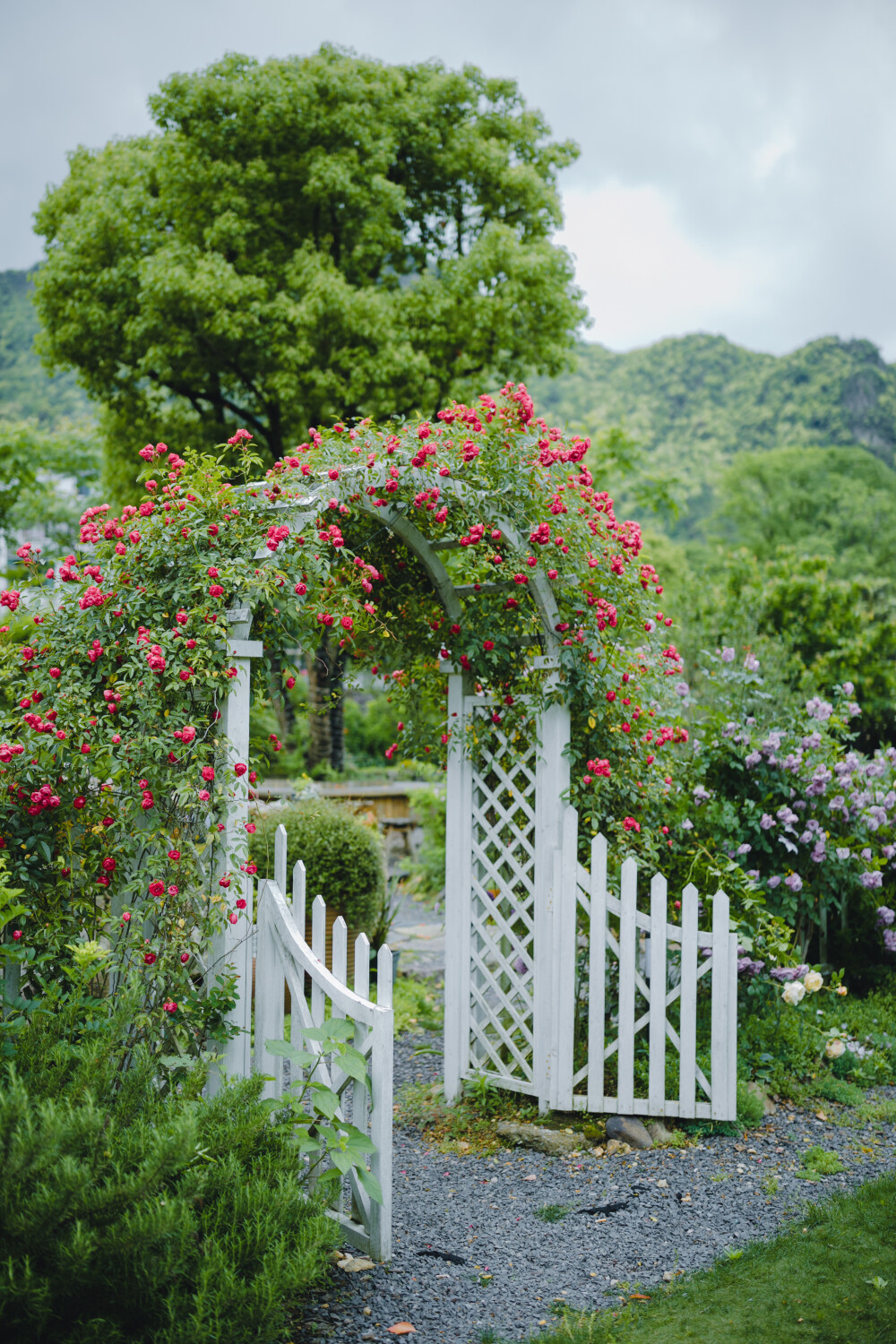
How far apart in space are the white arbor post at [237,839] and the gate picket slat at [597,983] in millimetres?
1405

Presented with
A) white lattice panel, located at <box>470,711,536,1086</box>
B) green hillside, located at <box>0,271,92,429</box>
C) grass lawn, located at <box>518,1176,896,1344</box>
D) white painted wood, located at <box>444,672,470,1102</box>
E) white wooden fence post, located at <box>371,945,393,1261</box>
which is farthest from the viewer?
green hillside, located at <box>0,271,92,429</box>

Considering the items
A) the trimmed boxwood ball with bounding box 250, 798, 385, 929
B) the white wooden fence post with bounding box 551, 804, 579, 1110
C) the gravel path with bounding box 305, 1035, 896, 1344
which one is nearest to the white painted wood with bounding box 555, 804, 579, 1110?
the white wooden fence post with bounding box 551, 804, 579, 1110

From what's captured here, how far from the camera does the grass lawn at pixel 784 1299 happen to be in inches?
85.9

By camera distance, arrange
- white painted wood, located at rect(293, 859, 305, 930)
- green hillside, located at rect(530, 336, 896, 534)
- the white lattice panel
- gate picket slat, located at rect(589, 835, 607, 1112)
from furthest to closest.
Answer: green hillside, located at rect(530, 336, 896, 534), the white lattice panel, gate picket slat, located at rect(589, 835, 607, 1112), white painted wood, located at rect(293, 859, 305, 930)

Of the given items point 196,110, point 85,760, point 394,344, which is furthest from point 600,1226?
point 196,110

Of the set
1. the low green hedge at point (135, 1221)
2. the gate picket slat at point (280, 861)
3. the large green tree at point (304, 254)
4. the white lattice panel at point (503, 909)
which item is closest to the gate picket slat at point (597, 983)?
the white lattice panel at point (503, 909)

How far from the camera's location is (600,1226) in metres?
2.85

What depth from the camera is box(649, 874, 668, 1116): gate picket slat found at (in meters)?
3.44

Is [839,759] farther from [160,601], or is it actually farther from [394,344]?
[394,344]

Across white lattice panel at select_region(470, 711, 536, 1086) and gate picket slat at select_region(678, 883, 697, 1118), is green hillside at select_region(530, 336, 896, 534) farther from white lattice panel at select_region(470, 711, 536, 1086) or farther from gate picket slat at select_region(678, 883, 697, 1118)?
gate picket slat at select_region(678, 883, 697, 1118)

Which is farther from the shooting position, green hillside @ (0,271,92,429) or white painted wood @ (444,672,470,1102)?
green hillside @ (0,271,92,429)

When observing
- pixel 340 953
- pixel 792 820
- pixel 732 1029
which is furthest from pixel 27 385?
pixel 732 1029

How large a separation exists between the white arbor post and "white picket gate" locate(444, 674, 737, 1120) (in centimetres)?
134

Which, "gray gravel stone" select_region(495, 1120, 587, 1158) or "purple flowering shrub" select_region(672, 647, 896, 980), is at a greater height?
"purple flowering shrub" select_region(672, 647, 896, 980)
